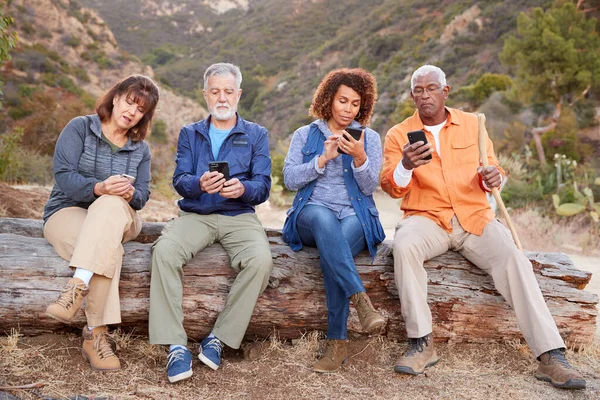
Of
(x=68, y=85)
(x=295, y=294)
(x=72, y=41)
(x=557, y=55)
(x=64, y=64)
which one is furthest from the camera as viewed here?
(x=72, y=41)

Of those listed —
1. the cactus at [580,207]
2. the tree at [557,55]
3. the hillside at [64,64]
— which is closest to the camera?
the cactus at [580,207]

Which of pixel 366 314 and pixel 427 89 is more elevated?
pixel 427 89

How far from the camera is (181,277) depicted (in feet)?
10.6

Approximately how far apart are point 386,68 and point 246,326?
27.5 metres

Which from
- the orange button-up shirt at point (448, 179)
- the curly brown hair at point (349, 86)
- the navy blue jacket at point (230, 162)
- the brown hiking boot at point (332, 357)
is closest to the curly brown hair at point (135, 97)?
the navy blue jacket at point (230, 162)

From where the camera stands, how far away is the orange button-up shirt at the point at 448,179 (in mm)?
3490

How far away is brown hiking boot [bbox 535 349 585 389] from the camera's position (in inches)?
113

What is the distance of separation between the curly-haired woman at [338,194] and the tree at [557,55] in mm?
10723

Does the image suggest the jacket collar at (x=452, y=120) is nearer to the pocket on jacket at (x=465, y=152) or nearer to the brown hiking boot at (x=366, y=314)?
the pocket on jacket at (x=465, y=152)

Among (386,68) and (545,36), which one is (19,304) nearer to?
(545,36)

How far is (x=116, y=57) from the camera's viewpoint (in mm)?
27797

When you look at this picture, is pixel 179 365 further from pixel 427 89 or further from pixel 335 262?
pixel 427 89

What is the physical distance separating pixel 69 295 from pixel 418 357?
194 centimetres

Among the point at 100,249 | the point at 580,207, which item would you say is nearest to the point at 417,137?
the point at 100,249
